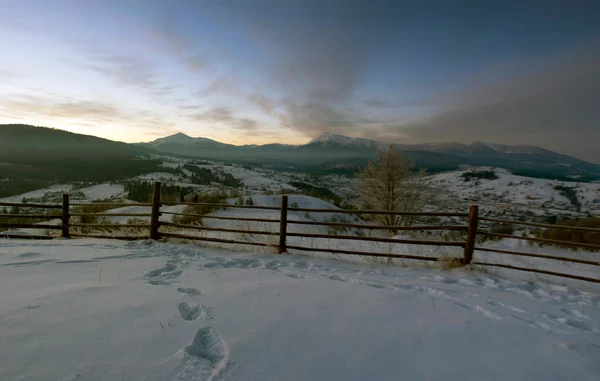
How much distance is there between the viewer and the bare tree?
2055 centimetres

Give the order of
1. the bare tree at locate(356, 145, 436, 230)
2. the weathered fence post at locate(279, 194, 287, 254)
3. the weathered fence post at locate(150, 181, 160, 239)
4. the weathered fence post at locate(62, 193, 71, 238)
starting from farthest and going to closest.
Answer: the bare tree at locate(356, 145, 436, 230)
the weathered fence post at locate(62, 193, 71, 238)
the weathered fence post at locate(150, 181, 160, 239)
the weathered fence post at locate(279, 194, 287, 254)

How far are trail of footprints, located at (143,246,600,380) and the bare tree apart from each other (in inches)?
595

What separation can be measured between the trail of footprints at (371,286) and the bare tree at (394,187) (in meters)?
15.1

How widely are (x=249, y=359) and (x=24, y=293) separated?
330 cm

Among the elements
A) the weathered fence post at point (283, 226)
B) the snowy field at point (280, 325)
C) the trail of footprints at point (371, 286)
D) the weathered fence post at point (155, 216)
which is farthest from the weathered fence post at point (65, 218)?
the weathered fence post at point (283, 226)

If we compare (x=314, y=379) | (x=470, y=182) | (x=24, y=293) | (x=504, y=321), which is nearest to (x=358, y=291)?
(x=504, y=321)

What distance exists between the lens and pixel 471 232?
6.05 meters

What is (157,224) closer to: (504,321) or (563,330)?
(504,321)

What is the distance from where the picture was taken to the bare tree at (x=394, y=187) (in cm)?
2055

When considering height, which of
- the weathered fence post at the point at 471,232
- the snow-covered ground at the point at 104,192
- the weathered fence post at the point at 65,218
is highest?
the weathered fence post at the point at 471,232

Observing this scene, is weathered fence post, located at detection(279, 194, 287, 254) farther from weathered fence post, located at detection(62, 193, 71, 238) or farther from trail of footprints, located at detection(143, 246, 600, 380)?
weathered fence post, located at detection(62, 193, 71, 238)

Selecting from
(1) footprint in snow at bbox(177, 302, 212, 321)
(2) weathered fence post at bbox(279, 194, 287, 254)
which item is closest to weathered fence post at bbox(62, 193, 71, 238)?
(2) weathered fence post at bbox(279, 194, 287, 254)

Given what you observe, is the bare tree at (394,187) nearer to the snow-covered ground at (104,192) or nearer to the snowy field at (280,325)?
the snowy field at (280,325)

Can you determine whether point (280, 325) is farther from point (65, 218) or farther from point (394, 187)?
point (394, 187)
